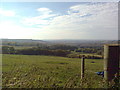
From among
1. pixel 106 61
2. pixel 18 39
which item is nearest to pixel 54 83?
pixel 106 61

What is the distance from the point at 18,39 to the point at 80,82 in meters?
2.50

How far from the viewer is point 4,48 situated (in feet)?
12.4

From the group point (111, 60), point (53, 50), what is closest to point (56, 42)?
point (53, 50)

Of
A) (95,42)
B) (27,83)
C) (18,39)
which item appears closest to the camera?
(27,83)

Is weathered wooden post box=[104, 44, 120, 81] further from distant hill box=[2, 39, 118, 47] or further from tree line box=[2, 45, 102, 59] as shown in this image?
tree line box=[2, 45, 102, 59]

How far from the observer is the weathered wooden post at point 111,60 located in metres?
2.58

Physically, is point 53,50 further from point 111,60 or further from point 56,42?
point 111,60

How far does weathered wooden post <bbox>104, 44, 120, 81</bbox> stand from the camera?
258 centimetres

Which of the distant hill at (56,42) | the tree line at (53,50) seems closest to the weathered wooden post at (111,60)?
the distant hill at (56,42)

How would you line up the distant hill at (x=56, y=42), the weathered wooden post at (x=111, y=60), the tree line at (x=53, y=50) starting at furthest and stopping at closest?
the tree line at (x=53, y=50), the distant hill at (x=56, y=42), the weathered wooden post at (x=111, y=60)

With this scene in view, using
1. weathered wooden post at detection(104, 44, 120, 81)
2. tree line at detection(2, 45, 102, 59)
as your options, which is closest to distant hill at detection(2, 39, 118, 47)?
tree line at detection(2, 45, 102, 59)

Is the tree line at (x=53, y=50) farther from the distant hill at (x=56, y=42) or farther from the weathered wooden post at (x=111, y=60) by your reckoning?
the weathered wooden post at (x=111, y=60)

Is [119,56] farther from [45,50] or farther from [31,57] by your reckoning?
[31,57]

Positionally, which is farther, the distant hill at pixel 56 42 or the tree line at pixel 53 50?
the tree line at pixel 53 50
